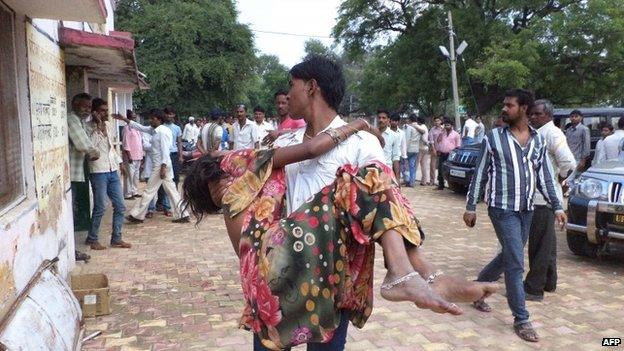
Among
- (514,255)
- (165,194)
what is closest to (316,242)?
(514,255)

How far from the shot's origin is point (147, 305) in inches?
172

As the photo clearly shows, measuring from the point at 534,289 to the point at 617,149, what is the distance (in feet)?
15.3

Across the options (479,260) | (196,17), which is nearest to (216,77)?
(196,17)

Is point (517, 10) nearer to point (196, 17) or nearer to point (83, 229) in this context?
point (196, 17)

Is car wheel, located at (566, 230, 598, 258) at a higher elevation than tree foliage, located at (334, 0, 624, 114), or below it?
below

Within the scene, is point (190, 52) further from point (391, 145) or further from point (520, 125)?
point (520, 125)

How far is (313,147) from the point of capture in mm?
1796

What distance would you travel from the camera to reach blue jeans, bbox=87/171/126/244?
6.04m

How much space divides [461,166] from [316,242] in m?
9.47

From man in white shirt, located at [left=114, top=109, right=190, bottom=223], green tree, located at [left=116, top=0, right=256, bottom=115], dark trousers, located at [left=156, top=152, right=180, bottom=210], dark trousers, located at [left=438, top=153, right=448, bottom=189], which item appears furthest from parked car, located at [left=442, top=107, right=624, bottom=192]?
green tree, located at [left=116, top=0, right=256, bottom=115]

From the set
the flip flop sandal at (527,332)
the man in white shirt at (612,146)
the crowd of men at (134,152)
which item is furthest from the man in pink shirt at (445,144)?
the flip flop sandal at (527,332)

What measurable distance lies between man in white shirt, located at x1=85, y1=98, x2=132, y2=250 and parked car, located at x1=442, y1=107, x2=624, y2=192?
22.2 ft

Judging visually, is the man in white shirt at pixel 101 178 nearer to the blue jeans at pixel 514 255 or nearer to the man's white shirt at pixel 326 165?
the blue jeans at pixel 514 255

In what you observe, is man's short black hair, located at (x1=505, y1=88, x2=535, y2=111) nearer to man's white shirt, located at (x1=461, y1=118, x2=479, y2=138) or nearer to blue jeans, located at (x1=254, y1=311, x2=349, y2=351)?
blue jeans, located at (x1=254, y1=311, x2=349, y2=351)
